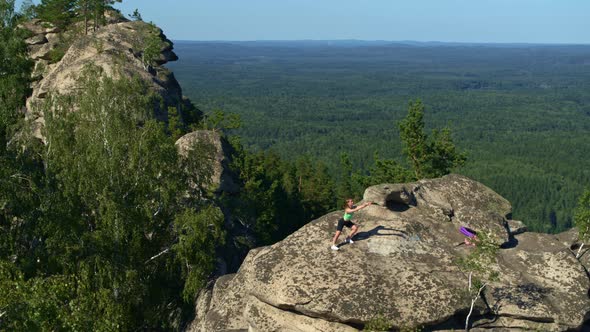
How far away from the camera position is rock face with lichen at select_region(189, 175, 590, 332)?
14594mm

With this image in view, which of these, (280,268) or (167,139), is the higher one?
(167,139)

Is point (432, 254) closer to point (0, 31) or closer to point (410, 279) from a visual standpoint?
point (410, 279)

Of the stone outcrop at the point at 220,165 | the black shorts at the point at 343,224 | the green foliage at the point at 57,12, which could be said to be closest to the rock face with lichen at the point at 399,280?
the black shorts at the point at 343,224

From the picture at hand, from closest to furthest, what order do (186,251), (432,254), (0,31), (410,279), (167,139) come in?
(410,279), (432,254), (186,251), (167,139), (0,31)

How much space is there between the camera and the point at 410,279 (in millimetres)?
15242

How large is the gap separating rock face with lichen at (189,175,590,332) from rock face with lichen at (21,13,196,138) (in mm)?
14174

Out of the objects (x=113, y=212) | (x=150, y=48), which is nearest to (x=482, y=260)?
(x=113, y=212)

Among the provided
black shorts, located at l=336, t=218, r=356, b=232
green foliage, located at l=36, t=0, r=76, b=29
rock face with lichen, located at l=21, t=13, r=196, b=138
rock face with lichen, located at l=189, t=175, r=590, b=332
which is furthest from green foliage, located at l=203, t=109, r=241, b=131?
black shorts, located at l=336, t=218, r=356, b=232

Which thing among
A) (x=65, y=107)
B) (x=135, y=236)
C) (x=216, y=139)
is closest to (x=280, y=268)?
(x=135, y=236)

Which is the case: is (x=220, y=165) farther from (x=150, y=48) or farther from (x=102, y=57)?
(x=150, y=48)

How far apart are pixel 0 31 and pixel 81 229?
52.8 feet

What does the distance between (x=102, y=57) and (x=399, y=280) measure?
25.2 m

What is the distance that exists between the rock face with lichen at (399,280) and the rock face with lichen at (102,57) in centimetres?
1417

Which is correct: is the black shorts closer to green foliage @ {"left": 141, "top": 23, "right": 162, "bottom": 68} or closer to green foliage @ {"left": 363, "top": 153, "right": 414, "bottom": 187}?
green foliage @ {"left": 363, "top": 153, "right": 414, "bottom": 187}
